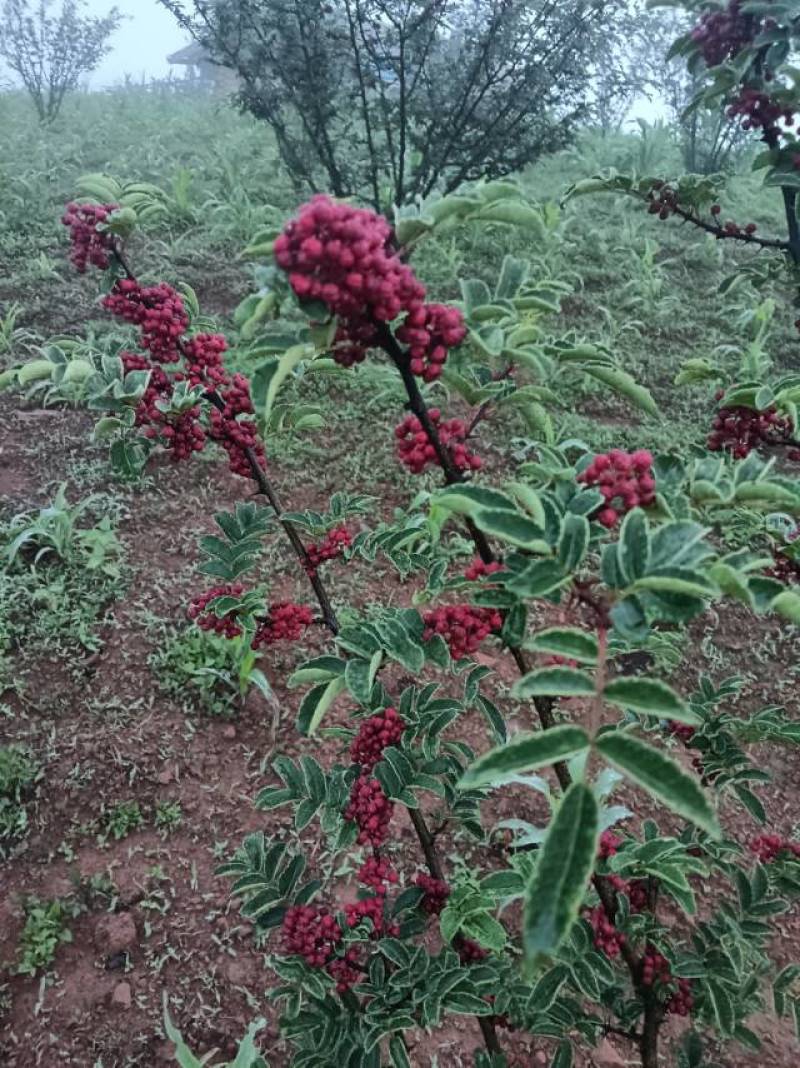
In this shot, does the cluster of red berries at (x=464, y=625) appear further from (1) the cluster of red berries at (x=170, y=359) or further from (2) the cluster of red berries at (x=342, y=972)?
(2) the cluster of red berries at (x=342, y=972)

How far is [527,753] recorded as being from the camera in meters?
0.70

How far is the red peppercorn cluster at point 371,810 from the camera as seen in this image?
4.23ft

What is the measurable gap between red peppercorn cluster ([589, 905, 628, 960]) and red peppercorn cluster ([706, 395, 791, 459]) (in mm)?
796

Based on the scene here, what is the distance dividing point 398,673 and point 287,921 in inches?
57.0

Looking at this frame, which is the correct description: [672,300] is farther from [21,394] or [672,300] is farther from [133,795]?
[133,795]

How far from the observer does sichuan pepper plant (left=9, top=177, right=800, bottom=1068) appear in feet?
2.55

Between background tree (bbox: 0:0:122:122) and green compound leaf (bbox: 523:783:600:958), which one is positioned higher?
background tree (bbox: 0:0:122:122)

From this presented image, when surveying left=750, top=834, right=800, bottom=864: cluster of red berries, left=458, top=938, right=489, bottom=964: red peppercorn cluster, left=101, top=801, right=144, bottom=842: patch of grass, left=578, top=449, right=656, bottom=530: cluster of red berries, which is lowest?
left=101, top=801, right=144, bottom=842: patch of grass

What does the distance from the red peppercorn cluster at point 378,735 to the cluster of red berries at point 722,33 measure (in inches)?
61.6

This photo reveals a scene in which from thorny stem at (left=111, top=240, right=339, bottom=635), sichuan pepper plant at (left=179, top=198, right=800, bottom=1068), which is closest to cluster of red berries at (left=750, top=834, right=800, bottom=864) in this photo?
sichuan pepper plant at (left=179, top=198, right=800, bottom=1068)

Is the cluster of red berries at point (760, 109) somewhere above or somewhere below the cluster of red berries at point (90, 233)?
above

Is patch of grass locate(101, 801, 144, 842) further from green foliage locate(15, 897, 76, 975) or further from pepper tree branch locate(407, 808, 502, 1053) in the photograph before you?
pepper tree branch locate(407, 808, 502, 1053)

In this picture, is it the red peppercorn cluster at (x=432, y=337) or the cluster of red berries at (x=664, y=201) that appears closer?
the red peppercorn cluster at (x=432, y=337)

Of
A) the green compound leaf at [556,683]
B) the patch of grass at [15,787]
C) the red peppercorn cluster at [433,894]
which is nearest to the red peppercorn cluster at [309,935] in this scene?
the red peppercorn cluster at [433,894]
